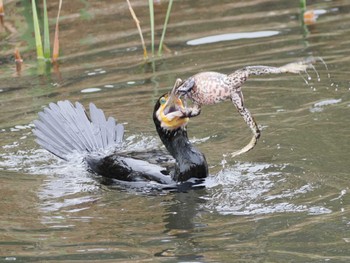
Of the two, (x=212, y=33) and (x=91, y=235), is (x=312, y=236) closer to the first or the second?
(x=91, y=235)

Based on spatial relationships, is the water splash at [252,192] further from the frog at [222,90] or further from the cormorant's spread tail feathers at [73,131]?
the cormorant's spread tail feathers at [73,131]

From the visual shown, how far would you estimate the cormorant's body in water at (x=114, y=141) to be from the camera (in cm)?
648

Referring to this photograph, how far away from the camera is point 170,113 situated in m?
6.39

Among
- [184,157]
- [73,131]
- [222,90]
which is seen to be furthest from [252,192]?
[73,131]

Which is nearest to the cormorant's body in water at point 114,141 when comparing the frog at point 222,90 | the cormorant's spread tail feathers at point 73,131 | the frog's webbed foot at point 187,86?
the cormorant's spread tail feathers at point 73,131

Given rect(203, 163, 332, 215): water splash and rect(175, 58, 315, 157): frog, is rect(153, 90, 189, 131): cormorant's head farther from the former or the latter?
rect(203, 163, 332, 215): water splash

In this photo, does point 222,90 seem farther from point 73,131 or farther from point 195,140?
point 73,131

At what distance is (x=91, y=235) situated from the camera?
5.59m

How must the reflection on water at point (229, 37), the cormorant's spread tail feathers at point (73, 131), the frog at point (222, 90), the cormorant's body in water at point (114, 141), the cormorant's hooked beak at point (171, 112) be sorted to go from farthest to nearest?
the reflection on water at point (229, 37), the cormorant's spread tail feathers at point (73, 131), the cormorant's body in water at point (114, 141), the cormorant's hooked beak at point (171, 112), the frog at point (222, 90)

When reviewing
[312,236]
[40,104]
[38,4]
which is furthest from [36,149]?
[38,4]

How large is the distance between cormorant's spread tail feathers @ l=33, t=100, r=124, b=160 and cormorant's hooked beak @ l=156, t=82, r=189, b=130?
2.84 ft

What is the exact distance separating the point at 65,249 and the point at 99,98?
3.27 m

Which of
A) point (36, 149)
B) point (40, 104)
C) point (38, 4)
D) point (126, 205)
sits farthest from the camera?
point (38, 4)

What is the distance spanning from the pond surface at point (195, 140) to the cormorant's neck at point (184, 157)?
0.11 metres
